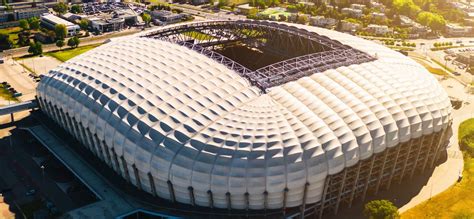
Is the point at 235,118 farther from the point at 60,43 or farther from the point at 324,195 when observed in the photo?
the point at 60,43

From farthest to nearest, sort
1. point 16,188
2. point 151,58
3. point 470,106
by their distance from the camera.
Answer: point 470,106, point 151,58, point 16,188

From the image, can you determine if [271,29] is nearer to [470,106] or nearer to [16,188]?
[470,106]

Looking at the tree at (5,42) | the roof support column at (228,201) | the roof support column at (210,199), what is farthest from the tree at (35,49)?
the roof support column at (228,201)

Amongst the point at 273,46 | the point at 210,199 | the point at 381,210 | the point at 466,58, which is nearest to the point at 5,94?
the point at 273,46

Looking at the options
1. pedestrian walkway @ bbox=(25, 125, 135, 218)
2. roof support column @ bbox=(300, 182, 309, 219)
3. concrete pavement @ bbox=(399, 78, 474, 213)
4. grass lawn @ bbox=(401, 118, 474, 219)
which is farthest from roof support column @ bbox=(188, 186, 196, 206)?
concrete pavement @ bbox=(399, 78, 474, 213)

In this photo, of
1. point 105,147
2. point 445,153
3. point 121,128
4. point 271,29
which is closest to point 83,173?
point 105,147

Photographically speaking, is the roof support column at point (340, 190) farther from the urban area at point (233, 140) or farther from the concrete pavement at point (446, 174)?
the concrete pavement at point (446, 174)

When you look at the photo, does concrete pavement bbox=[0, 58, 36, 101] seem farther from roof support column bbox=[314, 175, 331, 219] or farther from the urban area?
roof support column bbox=[314, 175, 331, 219]
